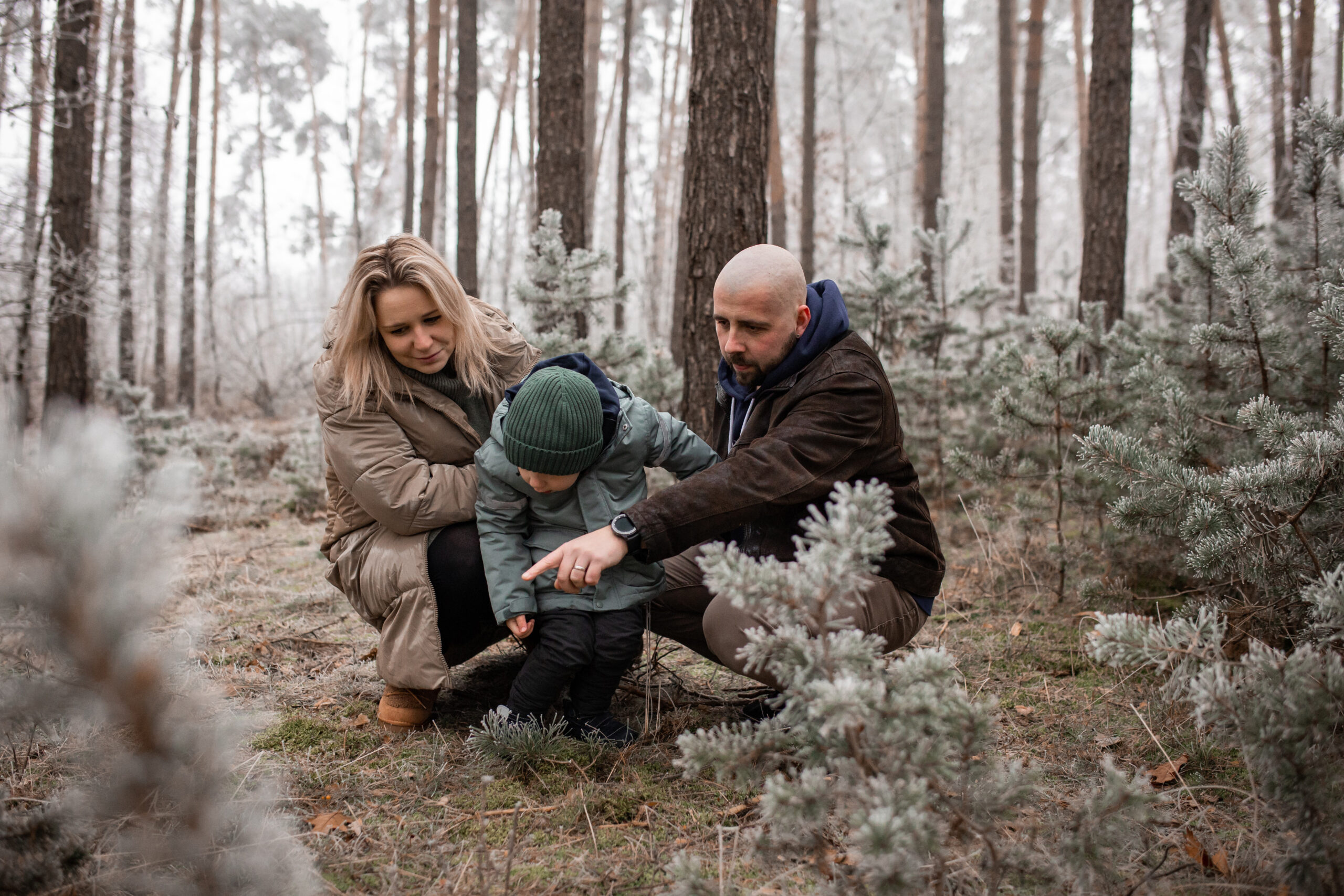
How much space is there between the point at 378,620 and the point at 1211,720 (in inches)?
98.1

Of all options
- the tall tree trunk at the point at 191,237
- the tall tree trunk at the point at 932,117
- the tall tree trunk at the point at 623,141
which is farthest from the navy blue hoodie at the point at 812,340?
the tall tree trunk at the point at 191,237

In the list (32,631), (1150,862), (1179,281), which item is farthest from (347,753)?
(1179,281)

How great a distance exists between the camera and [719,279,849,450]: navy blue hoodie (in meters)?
2.57

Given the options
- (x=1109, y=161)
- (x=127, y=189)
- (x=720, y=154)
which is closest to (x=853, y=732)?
(x=720, y=154)

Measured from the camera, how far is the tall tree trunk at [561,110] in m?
6.32

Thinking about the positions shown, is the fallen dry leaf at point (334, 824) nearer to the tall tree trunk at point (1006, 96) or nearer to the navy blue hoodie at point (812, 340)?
the navy blue hoodie at point (812, 340)

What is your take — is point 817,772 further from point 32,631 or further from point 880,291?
point 880,291

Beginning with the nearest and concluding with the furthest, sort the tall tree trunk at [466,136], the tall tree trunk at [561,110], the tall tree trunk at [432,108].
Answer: the tall tree trunk at [561,110] → the tall tree trunk at [466,136] → the tall tree trunk at [432,108]

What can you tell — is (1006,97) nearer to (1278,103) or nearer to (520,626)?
(1278,103)

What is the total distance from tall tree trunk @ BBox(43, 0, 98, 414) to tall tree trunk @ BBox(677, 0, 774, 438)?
5.21 metres

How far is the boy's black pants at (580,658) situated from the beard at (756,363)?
841 millimetres

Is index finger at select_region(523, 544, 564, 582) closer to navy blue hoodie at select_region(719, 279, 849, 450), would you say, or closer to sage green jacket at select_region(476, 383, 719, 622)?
sage green jacket at select_region(476, 383, 719, 622)

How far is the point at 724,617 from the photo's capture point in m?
2.56

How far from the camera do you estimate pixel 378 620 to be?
2.92 m
